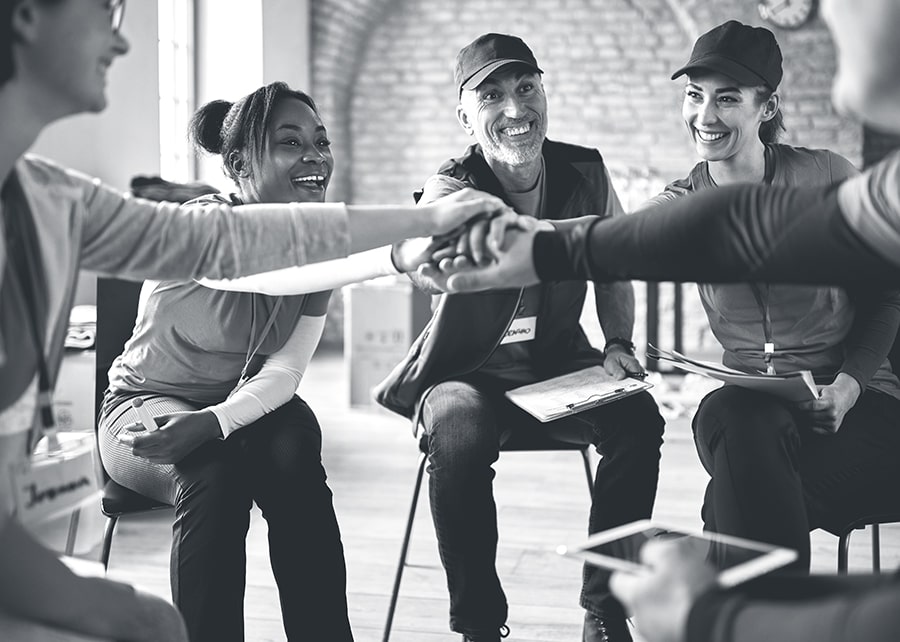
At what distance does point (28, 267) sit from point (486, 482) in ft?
4.03

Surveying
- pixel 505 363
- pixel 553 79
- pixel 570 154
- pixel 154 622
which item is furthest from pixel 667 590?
pixel 553 79

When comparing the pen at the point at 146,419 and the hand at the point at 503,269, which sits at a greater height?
the hand at the point at 503,269

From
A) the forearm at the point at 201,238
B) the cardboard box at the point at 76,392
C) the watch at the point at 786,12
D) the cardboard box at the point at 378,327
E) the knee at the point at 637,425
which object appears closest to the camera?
the forearm at the point at 201,238

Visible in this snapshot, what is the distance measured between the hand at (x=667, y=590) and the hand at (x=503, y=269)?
70 cm

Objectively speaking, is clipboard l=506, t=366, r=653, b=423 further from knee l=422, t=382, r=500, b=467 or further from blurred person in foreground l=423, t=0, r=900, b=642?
blurred person in foreground l=423, t=0, r=900, b=642

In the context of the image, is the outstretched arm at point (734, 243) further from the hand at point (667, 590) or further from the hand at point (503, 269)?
the hand at point (667, 590)

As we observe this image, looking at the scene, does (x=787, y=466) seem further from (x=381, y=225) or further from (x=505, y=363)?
(x=381, y=225)

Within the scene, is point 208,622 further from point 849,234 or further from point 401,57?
point 401,57

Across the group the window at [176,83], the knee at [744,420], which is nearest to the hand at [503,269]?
the knee at [744,420]

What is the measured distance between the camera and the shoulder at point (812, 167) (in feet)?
7.36

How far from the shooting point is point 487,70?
2541 millimetres

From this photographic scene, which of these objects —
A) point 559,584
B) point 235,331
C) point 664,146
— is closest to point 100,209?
point 235,331

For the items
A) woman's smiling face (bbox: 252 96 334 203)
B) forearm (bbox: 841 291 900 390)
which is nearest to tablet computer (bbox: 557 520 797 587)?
forearm (bbox: 841 291 900 390)

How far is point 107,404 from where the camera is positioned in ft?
6.98
